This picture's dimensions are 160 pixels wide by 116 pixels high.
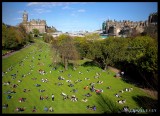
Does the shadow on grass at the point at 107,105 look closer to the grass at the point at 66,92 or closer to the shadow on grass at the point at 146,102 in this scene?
the grass at the point at 66,92

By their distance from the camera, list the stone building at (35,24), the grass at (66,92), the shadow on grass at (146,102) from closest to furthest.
→ the grass at (66,92)
the shadow on grass at (146,102)
the stone building at (35,24)

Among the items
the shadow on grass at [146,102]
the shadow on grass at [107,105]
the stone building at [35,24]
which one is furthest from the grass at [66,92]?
the stone building at [35,24]

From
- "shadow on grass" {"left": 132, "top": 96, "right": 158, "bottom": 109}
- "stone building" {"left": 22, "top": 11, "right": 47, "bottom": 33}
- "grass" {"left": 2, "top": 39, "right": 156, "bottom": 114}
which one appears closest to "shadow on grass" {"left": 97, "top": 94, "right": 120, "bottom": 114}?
"grass" {"left": 2, "top": 39, "right": 156, "bottom": 114}

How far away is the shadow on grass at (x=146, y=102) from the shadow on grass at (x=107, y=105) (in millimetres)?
3600

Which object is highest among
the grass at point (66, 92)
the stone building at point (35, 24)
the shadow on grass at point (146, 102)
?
the stone building at point (35, 24)

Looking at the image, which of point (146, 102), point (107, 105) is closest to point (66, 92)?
point (107, 105)

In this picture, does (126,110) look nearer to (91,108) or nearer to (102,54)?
(91,108)

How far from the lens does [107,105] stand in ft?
89.7

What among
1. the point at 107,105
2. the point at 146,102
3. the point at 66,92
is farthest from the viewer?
the point at 66,92

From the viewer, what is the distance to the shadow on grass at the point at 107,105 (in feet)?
84.0

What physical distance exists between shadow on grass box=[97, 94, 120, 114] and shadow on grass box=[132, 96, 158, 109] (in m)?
3.60

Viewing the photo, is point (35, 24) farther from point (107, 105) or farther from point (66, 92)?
point (107, 105)

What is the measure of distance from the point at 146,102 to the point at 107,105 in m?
5.51

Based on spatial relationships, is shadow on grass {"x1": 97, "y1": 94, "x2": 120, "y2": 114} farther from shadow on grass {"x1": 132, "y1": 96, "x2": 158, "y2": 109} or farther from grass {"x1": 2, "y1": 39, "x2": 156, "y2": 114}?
shadow on grass {"x1": 132, "y1": 96, "x2": 158, "y2": 109}
